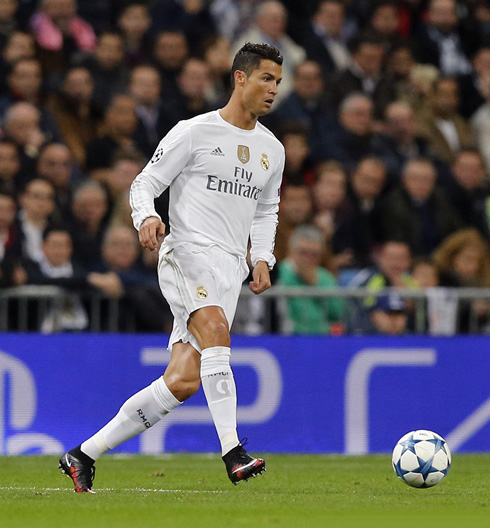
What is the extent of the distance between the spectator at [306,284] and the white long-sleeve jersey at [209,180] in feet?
12.4

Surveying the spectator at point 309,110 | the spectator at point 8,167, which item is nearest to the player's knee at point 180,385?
the spectator at point 8,167

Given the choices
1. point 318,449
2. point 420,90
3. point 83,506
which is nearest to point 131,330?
point 318,449

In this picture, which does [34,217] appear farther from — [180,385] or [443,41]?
[443,41]

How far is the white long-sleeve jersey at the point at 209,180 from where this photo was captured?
7.02m

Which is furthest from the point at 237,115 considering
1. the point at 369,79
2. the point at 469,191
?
the point at 369,79

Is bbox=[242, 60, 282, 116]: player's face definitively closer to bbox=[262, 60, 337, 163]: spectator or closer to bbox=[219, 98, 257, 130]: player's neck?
bbox=[219, 98, 257, 130]: player's neck

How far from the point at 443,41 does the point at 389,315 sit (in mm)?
6208

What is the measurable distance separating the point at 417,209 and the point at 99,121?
141 inches

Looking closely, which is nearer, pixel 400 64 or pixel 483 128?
pixel 483 128

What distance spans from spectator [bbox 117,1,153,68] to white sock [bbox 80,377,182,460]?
773cm

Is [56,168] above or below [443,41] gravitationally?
below

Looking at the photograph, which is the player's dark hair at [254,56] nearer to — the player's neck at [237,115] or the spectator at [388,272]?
the player's neck at [237,115]

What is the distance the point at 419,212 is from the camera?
13.0m

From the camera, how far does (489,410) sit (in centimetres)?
1110
